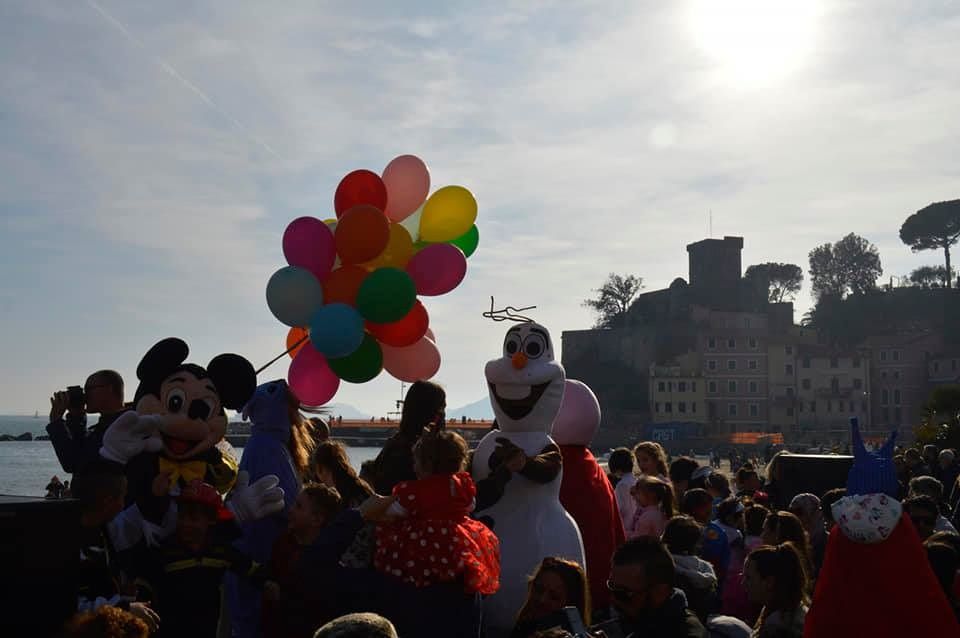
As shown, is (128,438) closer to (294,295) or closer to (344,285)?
(294,295)

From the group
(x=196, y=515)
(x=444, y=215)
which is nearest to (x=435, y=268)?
(x=444, y=215)

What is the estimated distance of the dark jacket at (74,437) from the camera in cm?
532

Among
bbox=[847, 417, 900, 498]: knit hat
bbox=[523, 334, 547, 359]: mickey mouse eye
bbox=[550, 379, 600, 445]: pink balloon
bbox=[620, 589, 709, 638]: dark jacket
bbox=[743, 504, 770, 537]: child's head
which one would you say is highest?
bbox=[523, 334, 547, 359]: mickey mouse eye

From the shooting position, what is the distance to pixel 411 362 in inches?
276

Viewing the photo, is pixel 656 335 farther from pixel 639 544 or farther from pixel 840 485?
pixel 639 544

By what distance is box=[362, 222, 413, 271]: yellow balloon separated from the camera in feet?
22.2

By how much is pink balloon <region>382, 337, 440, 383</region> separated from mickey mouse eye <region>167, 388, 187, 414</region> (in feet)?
6.77

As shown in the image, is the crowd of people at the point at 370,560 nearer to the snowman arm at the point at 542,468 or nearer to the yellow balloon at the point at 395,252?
the snowman arm at the point at 542,468

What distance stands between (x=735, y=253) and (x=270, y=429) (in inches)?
3467

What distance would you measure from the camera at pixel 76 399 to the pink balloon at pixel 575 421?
283 cm

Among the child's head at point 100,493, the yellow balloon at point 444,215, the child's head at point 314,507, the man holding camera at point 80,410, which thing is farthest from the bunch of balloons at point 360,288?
the child's head at point 100,493

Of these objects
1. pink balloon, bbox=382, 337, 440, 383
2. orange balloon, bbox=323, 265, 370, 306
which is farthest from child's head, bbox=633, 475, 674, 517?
orange balloon, bbox=323, 265, 370, 306

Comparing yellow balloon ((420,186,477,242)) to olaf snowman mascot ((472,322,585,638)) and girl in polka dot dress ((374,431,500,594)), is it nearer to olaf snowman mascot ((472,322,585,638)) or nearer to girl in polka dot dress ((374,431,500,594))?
olaf snowman mascot ((472,322,585,638))

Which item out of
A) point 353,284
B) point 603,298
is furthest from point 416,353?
point 603,298
